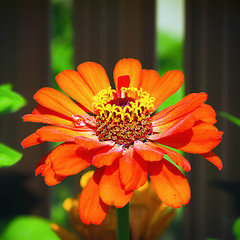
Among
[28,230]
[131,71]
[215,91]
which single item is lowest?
[28,230]

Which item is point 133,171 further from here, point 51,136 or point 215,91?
point 215,91

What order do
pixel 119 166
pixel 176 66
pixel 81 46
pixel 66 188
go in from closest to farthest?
1. pixel 119 166
2. pixel 81 46
3. pixel 66 188
4. pixel 176 66

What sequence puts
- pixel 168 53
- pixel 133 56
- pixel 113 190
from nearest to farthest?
pixel 113 190
pixel 133 56
pixel 168 53

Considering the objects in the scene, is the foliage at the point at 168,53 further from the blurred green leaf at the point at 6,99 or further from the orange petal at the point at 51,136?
the orange petal at the point at 51,136

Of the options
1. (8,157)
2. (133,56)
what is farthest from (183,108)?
(133,56)

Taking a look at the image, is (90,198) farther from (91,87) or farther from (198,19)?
(198,19)

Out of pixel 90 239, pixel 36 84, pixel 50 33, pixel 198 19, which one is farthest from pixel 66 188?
pixel 90 239

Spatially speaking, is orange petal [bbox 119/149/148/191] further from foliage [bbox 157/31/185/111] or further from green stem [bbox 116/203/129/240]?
foliage [bbox 157/31/185/111]
